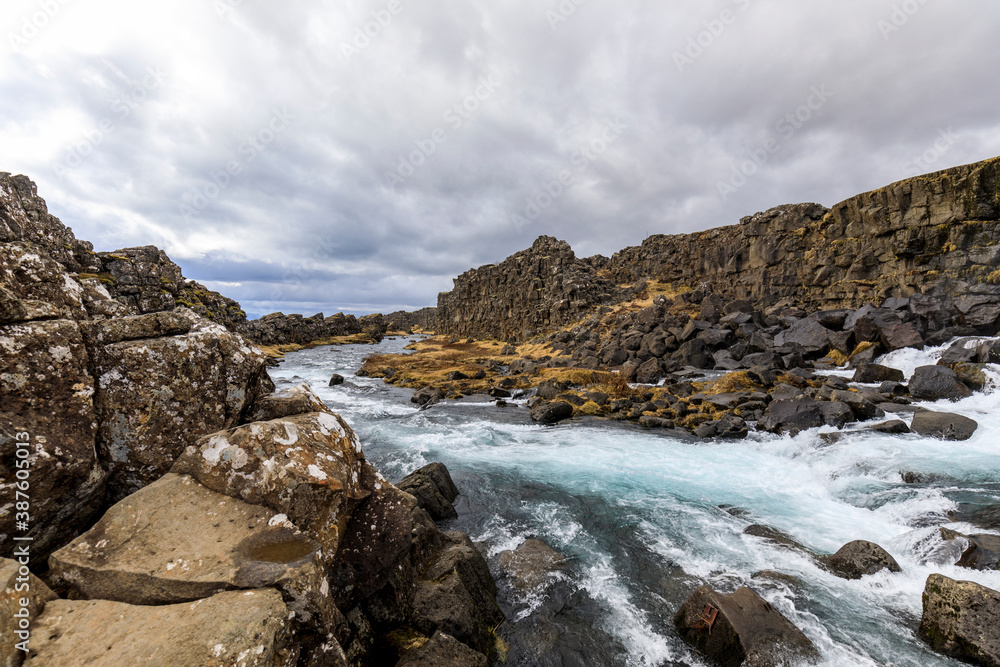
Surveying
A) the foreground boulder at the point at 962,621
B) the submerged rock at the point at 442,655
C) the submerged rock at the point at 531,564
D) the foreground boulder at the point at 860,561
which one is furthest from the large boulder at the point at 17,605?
the foreground boulder at the point at 860,561

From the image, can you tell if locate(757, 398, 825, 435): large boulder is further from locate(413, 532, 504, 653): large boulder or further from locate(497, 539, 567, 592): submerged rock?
locate(413, 532, 504, 653): large boulder

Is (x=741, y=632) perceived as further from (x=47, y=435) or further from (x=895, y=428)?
(x=895, y=428)

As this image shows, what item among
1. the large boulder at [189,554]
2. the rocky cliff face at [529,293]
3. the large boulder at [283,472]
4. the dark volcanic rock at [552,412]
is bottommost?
the dark volcanic rock at [552,412]

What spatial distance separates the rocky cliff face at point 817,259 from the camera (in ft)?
102

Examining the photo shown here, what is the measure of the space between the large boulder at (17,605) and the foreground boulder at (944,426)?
23.1 metres

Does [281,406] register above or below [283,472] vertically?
above

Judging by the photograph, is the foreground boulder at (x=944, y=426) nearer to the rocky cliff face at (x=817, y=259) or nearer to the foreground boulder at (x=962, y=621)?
the foreground boulder at (x=962, y=621)

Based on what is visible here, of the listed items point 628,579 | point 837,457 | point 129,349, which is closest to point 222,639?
point 129,349

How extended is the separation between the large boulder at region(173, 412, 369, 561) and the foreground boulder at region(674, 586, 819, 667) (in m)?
6.14

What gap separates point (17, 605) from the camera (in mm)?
2889

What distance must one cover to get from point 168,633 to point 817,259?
55112 millimetres

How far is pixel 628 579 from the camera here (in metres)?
8.75

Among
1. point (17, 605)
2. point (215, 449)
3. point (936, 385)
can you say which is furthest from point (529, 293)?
point (17, 605)

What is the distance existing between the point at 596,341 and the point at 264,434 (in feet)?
139
